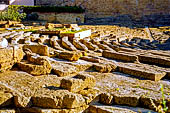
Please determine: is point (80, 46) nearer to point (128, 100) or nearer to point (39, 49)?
point (39, 49)

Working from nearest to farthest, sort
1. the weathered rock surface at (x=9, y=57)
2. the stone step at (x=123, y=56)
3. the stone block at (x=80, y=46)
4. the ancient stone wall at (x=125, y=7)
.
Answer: the weathered rock surface at (x=9, y=57) → the stone step at (x=123, y=56) → the stone block at (x=80, y=46) → the ancient stone wall at (x=125, y=7)

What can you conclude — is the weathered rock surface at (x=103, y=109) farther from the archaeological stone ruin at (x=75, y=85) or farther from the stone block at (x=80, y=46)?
the stone block at (x=80, y=46)

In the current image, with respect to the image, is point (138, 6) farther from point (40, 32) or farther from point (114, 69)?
point (114, 69)

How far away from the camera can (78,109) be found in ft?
15.0

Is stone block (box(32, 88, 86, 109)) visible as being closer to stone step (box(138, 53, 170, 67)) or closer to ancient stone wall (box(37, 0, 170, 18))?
stone step (box(138, 53, 170, 67))

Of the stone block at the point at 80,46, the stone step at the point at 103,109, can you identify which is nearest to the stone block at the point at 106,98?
the stone step at the point at 103,109

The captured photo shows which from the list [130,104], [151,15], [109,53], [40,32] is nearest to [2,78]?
[130,104]

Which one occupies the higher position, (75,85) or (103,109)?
(75,85)

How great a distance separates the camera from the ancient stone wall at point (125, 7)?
1160 inches

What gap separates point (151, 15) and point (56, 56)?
74.7ft

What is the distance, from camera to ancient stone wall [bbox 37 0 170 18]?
2945 centimetres

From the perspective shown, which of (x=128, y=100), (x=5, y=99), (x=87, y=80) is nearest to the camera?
(x=5, y=99)

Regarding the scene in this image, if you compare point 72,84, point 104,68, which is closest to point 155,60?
point 104,68

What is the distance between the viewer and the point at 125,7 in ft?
99.4
